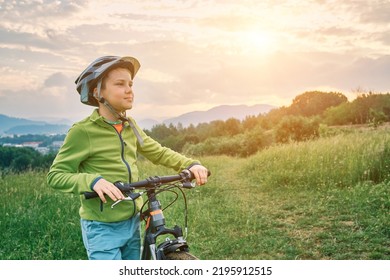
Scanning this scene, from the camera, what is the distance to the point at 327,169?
546cm

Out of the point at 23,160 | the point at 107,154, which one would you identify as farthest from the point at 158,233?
the point at 23,160

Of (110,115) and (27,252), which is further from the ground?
(110,115)

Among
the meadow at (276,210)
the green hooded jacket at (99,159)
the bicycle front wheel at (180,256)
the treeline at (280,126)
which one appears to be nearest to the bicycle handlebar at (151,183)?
the green hooded jacket at (99,159)

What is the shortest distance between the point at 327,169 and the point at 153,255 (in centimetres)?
370

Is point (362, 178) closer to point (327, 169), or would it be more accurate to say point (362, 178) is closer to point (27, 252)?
point (327, 169)

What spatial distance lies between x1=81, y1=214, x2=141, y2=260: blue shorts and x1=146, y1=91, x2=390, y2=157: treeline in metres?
2.07

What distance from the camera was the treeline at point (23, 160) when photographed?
497 centimetres

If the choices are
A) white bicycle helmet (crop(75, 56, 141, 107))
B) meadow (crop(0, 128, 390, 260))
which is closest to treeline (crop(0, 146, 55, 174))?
meadow (crop(0, 128, 390, 260))

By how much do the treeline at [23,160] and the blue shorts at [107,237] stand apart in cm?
282

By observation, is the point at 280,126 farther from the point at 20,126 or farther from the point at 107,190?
the point at 107,190

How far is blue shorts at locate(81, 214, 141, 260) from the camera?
2.18m

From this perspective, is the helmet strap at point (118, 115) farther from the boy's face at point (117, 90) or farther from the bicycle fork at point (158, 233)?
the bicycle fork at point (158, 233)
